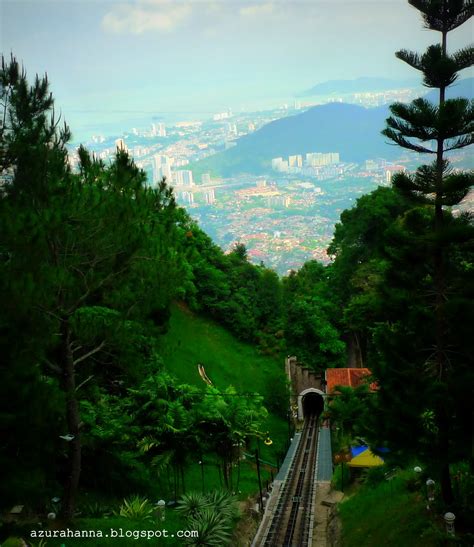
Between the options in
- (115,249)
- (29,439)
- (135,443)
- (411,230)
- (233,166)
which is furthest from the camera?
(233,166)

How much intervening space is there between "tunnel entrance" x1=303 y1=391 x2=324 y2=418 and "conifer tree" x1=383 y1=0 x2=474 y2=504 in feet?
59.9

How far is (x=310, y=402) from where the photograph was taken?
27125 mm

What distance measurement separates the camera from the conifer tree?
8.04 meters

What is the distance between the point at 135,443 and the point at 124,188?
5.12 metres

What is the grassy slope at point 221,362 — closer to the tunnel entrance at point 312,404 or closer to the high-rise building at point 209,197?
the tunnel entrance at point 312,404

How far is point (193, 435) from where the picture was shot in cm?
1146

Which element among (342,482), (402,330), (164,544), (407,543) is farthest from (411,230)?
(342,482)

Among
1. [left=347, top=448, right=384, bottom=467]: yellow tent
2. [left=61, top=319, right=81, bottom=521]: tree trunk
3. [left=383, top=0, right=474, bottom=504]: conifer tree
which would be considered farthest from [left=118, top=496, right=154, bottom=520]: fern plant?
[left=347, top=448, right=384, bottom=467]: yellow tent

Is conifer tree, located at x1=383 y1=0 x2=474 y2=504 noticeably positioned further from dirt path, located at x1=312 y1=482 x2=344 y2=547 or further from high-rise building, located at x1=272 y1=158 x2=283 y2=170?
high-rise building, located at x1=272 y1=158 x2=283 y2=170

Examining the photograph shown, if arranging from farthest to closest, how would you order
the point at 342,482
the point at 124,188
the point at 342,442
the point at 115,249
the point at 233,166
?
the point at 233,166 < the point at 342,442 < the point at 342,482 < the point at 124,188 < the point at 115,249

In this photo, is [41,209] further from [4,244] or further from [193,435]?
[193,435]

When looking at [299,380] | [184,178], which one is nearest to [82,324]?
[299,380]

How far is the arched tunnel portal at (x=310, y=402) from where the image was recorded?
25.5m

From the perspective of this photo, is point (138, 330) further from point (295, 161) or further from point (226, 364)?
point (295, 161)
